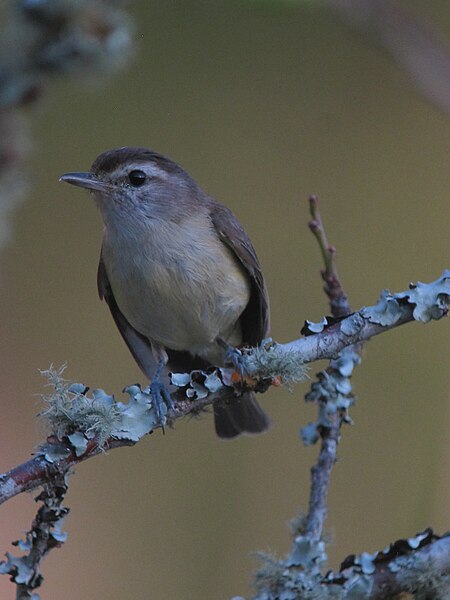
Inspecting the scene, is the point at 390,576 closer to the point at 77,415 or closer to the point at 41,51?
the point at 77,415

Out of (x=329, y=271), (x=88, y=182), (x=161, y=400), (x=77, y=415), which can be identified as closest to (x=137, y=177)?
(x=88, y=182)

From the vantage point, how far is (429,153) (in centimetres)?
492

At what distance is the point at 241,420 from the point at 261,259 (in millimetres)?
1236

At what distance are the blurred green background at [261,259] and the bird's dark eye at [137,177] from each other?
44.2 inches

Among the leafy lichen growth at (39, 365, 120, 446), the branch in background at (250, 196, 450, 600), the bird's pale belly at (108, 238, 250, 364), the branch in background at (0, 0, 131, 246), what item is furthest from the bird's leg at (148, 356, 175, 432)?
the branch in background at (0, 0, 131, 246)

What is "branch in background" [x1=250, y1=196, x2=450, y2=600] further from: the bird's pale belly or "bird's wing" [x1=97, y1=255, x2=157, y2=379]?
"bird's wing" [x1=97, y1=255, x2=157, y2=379]

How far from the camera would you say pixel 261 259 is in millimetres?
4750

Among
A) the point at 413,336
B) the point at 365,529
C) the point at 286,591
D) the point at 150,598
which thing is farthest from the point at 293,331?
the point at 286,591

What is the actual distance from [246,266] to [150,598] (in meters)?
1.70

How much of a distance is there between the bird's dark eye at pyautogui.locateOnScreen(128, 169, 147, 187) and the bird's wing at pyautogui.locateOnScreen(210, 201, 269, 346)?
0.33 m

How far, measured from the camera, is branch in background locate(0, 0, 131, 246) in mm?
2010

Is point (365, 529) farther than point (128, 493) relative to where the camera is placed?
No

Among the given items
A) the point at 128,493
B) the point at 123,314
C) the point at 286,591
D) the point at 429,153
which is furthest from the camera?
the point at 429,153

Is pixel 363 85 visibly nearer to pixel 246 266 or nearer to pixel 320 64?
pixel 320 64
